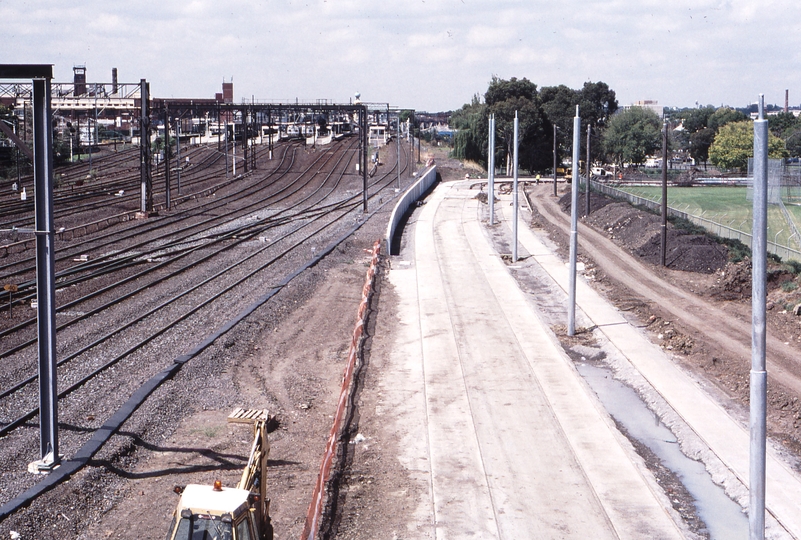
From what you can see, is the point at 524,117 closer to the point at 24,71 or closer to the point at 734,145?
the point at 734,145

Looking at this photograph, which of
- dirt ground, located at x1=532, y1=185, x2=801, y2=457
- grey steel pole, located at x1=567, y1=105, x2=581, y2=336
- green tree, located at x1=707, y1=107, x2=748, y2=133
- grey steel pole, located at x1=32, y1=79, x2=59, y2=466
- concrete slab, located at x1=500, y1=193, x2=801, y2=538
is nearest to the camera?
concrete slab, located at x1=500, y1=193, x2=801, y2=538

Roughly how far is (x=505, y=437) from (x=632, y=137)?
90598 mm

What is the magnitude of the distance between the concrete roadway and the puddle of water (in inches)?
24.0

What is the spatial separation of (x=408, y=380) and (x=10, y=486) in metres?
8.33

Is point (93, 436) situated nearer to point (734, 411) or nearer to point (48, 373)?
point (48, 373)

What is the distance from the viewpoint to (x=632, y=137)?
3895 inches

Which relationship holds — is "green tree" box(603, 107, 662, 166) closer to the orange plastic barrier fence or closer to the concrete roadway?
the concrete roadway

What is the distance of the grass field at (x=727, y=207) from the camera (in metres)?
39.8

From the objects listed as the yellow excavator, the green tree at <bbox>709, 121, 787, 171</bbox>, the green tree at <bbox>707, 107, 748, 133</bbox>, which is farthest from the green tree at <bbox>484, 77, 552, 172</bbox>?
the yellow excavator

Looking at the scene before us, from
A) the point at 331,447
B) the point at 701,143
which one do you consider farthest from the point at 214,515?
the point at 701,143

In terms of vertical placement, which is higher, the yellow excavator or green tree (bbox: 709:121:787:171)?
green tree (bbox: 709:121:787:171)

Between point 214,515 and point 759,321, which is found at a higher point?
point 759,321

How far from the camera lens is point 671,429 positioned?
50.6ft

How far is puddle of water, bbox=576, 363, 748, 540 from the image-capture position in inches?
459
